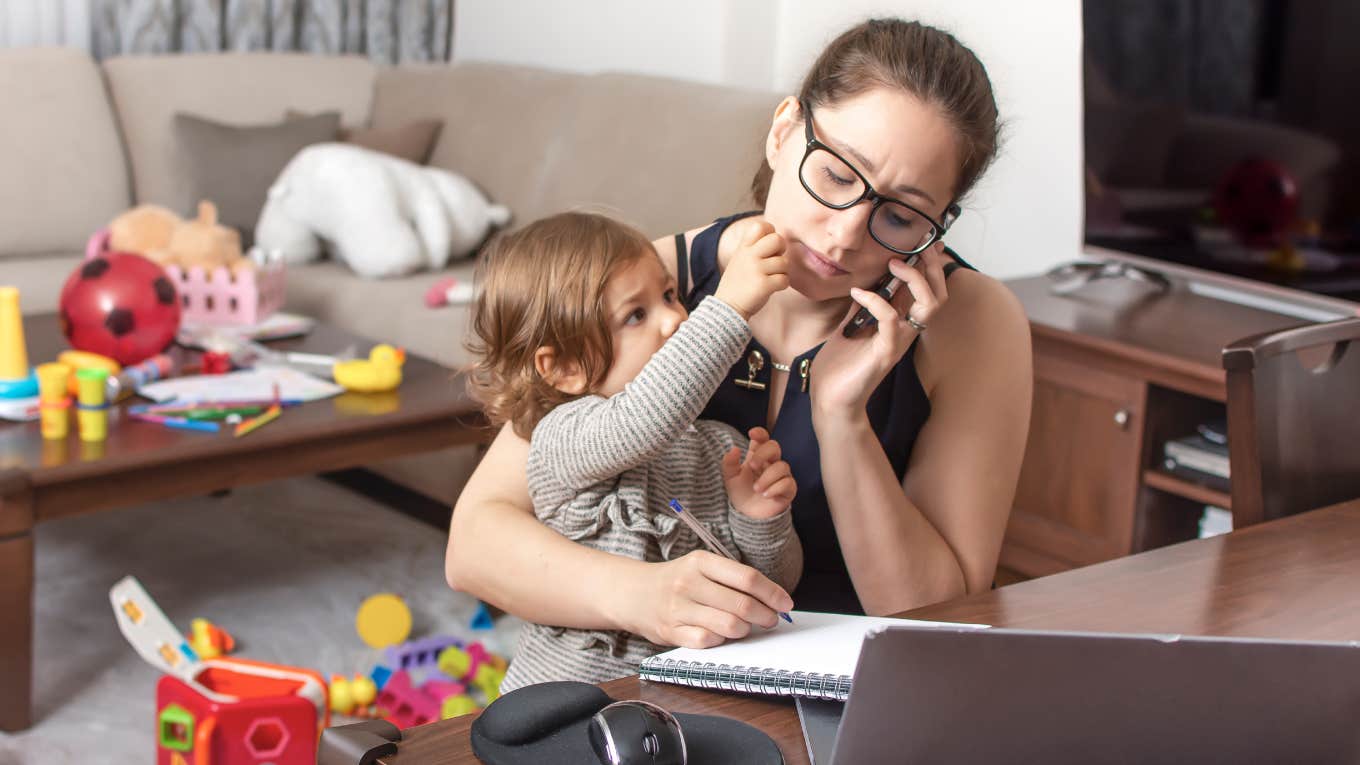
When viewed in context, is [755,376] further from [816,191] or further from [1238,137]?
[1238,137]

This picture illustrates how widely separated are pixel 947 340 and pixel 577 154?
7.83ft

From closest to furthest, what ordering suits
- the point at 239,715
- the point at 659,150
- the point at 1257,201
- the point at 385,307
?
the point at 239,715 → the point at 1257,201 → the point at 385,307 → the point at 659,150

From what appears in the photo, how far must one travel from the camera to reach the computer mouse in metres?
0.75

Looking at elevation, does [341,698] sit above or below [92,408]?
below

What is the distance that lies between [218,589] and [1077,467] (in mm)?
1638

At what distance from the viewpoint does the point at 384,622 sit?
246cm

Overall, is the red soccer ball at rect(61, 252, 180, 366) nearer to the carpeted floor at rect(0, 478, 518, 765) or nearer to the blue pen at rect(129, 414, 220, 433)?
the blue pen at rect(129, 414, 220, 433)

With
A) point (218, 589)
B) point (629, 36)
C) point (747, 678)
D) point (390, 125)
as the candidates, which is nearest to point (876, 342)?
point (747, 678)

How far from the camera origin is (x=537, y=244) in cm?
129

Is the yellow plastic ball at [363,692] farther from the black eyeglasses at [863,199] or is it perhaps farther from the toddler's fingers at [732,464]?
the black eyeglasses at [863,199]

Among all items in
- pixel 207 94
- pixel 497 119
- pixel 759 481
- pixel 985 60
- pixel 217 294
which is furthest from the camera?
pixel 207 94

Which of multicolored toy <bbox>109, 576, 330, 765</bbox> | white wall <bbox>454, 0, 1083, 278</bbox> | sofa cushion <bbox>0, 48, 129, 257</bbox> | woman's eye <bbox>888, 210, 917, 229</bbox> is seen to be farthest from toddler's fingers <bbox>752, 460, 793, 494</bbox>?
sofa cushion <bbox>0, 48, 129, 257</bbox>

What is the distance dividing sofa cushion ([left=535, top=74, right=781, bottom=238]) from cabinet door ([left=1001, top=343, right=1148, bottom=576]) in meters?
0.87

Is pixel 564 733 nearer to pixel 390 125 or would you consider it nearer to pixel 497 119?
pixel 497 119
